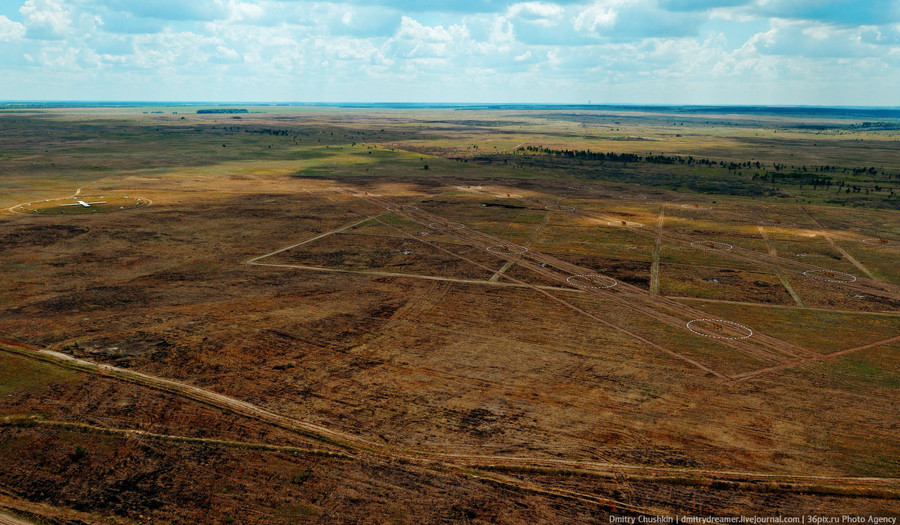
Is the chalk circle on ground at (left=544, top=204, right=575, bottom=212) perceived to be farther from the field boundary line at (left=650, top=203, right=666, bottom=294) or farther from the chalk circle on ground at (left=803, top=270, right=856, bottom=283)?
the chalk circle on ground at (left=803, top=270, right=856, bottom=283)

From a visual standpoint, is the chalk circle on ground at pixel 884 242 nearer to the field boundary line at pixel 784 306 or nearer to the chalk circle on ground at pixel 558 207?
the field boundary line at pixel 784 306

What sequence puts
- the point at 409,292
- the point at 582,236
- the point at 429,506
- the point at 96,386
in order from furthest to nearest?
the point at 582,236 < the point at 409,292 < the point at 96,386 < the point at 429,506

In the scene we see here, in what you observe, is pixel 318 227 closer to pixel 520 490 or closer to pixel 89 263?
pixel 89 263

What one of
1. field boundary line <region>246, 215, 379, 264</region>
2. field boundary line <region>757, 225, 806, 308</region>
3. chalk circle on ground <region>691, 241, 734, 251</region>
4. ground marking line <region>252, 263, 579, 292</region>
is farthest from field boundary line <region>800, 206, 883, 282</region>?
field boundary line <region>246, 215, 379, 264</region>

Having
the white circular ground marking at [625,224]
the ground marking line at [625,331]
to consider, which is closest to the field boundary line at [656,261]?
the white circular ground marking at [625,224]

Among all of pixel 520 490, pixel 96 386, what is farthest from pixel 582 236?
pixel 96 386

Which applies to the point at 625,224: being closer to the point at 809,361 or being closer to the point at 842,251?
the point at 842,251
